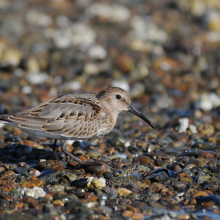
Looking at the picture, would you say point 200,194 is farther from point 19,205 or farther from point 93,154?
point 19,205

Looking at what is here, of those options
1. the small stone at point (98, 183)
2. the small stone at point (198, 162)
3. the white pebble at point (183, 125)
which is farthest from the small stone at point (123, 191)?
the white pebble at point (183, 125)

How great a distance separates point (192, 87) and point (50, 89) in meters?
4.63

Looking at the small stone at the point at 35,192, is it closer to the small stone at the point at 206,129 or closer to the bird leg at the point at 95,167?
the bird leg at the point at 95,167

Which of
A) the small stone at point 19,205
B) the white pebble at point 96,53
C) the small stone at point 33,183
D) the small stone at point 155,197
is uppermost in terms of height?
the white pebble at point 96,53

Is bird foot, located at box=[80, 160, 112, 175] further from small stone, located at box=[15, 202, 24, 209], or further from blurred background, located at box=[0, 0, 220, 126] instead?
blurred background, located at box=[0, 0, 220, 126]

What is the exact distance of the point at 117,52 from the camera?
49.4 feet

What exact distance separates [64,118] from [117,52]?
322 inches

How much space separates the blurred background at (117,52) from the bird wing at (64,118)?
352 centimetres

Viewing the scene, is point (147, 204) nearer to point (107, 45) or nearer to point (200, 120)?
point (200, 120)

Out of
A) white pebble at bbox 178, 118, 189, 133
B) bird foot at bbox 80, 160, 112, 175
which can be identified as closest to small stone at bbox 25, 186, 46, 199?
bird foot at bbox 80, 160, 112, 175

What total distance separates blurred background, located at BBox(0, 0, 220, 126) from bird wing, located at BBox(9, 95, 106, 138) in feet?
11.6

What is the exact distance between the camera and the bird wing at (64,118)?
7141 millimetres

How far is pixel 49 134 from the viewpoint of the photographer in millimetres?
7184

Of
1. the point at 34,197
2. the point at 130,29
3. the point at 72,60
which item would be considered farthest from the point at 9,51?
the point at 34,197
